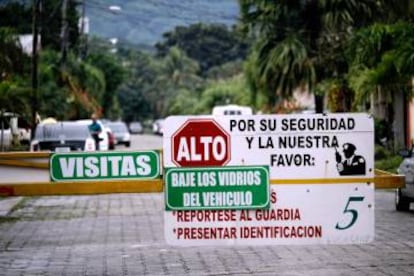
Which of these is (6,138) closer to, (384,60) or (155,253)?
(384,60)

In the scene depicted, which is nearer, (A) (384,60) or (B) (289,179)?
(B) (289,179)

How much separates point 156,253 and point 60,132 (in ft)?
65.6

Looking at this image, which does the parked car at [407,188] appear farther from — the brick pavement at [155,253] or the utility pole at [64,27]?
the utility pole at [64,27]

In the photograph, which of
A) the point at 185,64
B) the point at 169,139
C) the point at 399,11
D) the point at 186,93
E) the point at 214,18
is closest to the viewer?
the point at 169,139

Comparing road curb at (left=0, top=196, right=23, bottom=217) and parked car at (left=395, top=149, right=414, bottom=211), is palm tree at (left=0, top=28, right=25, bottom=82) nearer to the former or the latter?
road curb at (left=0, top=196, right=23, bottom=217)

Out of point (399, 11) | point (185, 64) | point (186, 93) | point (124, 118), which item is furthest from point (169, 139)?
point (124, 118)

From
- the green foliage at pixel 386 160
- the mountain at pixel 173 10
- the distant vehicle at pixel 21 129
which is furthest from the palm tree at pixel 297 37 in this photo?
the distant vehicle at pixel 21 129

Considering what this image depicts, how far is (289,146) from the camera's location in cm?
853

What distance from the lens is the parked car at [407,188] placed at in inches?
758

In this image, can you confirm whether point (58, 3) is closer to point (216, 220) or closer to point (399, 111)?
point (399, 111)

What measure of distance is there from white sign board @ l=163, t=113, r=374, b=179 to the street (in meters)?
2.92

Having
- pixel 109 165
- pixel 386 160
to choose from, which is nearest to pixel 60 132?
pixel 386 160

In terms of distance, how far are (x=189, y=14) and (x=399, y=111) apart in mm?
11506

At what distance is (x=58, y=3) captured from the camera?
48156 millimetres
